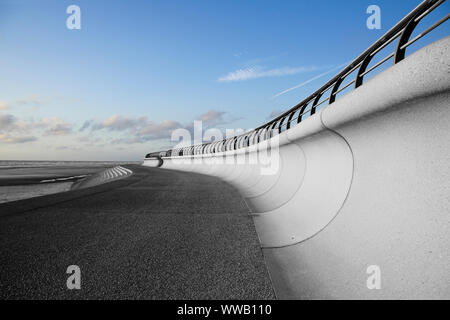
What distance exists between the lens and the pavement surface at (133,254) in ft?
10.1

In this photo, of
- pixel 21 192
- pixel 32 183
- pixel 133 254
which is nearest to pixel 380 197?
pixel 133 254

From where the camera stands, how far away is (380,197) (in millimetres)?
2660

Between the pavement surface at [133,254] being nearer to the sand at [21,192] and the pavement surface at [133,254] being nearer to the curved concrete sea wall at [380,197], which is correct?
the curved concrete sea wall at [380,197]

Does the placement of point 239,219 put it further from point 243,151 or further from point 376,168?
point 243,151

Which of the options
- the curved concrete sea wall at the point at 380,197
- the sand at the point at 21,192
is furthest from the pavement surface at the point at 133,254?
the sand at the point at 21,192

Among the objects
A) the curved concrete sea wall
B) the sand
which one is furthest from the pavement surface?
the sand

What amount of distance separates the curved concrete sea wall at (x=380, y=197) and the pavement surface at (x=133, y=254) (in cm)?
53

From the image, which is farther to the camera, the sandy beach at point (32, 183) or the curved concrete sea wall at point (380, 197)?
the sandy beach at point (32, 183)

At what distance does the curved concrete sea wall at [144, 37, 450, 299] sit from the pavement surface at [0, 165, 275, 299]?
529mm

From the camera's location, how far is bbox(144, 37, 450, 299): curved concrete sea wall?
6.59ft

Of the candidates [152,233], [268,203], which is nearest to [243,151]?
[268,203]

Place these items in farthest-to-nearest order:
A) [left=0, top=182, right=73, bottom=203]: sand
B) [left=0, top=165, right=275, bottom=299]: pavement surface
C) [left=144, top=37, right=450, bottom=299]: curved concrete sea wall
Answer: [left=0, top=182, right=73, bottom=203]: sand < [left=0, top=165, right=275, bottom=299]: pavement surface < [left=144, top=37, right=450, bottom=299]: curved concrete sea wall

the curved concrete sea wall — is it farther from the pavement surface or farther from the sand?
the sand

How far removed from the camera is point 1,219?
672 cm
